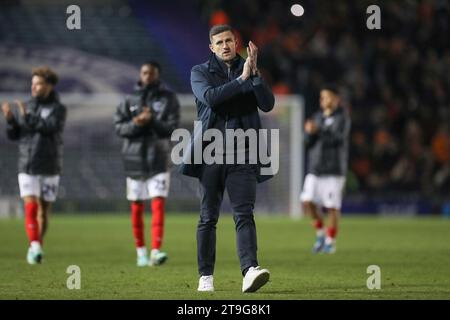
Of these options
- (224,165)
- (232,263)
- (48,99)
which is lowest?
(232,263)

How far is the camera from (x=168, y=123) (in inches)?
535

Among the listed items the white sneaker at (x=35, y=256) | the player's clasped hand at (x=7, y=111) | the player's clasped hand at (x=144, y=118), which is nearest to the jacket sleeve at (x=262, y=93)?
the player's clasped hand at (x=144, y=118)

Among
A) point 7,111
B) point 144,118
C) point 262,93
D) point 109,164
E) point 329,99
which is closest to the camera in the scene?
point 262,93

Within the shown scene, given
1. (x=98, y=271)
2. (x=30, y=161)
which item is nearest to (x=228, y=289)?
(x=98, y=271)

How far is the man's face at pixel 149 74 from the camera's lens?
1363 centimetres

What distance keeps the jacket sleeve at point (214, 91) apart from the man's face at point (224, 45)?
26 centimetres

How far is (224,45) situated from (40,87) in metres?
4.77

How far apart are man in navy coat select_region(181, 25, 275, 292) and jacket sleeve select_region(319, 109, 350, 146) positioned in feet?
22.6

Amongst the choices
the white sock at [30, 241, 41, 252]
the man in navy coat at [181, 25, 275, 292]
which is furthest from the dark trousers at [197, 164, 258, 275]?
the white sock at [30, 241, 41, 252]

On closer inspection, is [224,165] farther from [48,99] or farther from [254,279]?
[48,99]

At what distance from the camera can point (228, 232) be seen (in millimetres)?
20016

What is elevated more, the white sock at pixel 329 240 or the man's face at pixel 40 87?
the man's face at pixel 40 87

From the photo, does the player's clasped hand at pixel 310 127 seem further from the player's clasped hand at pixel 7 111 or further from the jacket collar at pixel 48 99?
the player's clasped hand at pixel 7 111

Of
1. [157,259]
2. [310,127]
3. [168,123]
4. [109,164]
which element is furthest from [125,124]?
[109,164]
